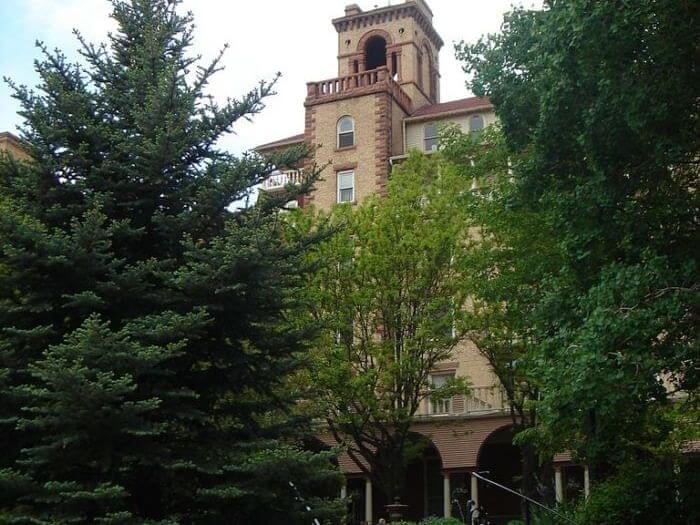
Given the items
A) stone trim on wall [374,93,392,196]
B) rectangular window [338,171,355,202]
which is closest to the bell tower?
stone trim on wall [374,93,392,196]

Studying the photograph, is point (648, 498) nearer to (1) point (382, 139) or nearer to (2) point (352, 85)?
(1) point (382, 139)

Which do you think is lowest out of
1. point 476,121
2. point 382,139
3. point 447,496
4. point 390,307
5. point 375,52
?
point 447,496

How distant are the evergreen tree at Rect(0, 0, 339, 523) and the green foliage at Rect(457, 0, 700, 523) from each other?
13.5 ft

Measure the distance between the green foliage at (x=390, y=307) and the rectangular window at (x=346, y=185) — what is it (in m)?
13.5

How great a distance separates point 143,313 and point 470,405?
75.2 ft

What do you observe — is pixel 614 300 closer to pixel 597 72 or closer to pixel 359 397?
pixel 597 72

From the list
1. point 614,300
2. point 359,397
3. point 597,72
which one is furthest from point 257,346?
point 359,397

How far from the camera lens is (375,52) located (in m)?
54.4

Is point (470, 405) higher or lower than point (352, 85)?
lower

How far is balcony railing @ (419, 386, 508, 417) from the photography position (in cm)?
3497

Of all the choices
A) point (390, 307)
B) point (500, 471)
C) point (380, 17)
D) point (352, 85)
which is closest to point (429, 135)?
point (352, 85)

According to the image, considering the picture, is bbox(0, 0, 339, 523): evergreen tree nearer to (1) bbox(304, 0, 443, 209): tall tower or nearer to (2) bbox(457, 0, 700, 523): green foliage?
(2) bbox(457, 0, 700, 523): green foliage

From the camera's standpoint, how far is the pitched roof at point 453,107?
43631 millimetres

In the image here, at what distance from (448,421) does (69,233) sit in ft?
73.2
